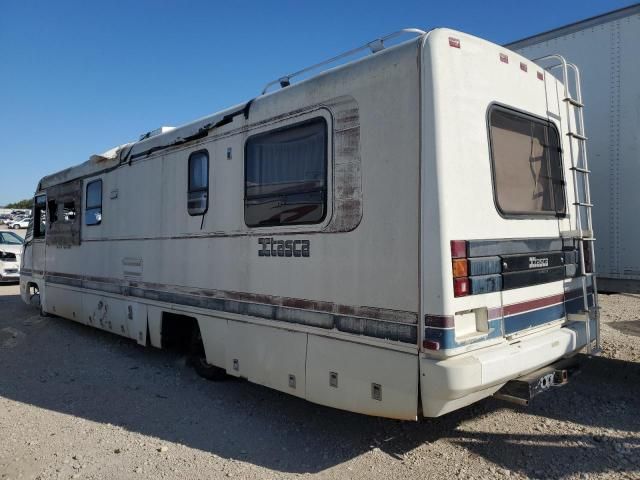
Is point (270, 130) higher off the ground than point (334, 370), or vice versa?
point (270, 130)

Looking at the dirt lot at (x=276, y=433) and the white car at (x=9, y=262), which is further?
the white car at (x=9, y=262)

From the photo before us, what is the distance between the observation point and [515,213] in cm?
370

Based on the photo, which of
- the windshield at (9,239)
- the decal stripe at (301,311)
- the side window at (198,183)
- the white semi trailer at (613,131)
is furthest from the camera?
the windshield at (9,239)

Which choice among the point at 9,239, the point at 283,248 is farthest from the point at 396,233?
the point at 9,239

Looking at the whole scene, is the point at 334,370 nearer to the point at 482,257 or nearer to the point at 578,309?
the point at 482,257

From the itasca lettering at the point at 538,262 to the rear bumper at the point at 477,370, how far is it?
0.50 meters

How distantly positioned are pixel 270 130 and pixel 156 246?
2.24 m

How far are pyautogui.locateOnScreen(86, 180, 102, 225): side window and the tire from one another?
257 cm

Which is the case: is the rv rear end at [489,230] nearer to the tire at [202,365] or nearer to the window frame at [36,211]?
the tire at [202,365]

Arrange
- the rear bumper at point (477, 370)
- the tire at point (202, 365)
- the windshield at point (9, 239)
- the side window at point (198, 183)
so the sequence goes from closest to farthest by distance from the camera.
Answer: the rear bumper at point (477, 370), the side window at point (198, 183), the tire at point (202, 365), the windshield at point (9, 239)

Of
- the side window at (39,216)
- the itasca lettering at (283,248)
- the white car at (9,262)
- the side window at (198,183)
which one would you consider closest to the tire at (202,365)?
the side window at (198,183)

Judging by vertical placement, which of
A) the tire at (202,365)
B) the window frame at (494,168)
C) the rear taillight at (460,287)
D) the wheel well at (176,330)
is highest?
the window frame at (494,168)

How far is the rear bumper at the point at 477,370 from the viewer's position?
3.08m

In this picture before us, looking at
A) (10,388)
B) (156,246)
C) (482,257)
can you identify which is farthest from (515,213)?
(10,388)
